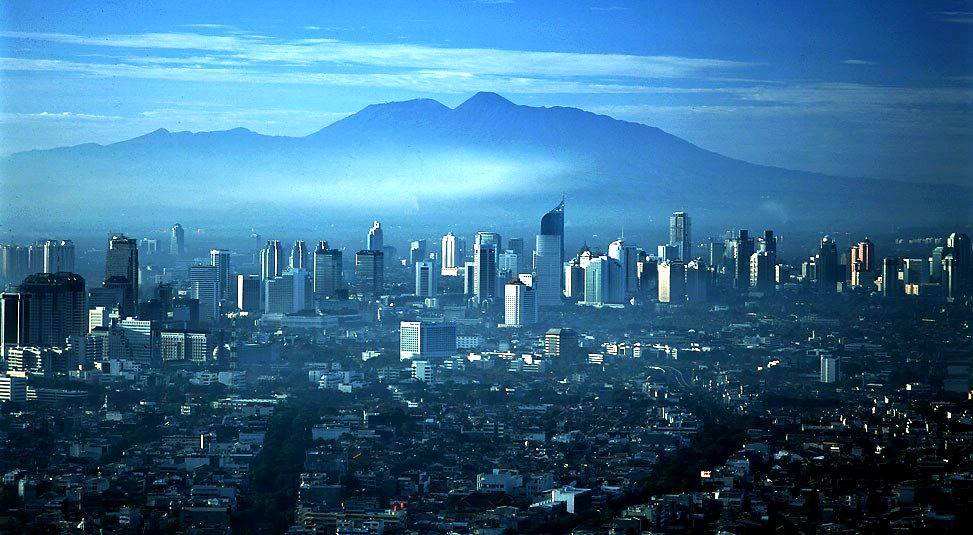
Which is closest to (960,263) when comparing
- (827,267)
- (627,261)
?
(827,267)

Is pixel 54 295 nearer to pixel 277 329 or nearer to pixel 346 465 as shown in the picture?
pixel 277 329

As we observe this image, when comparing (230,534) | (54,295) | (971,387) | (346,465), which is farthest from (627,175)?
(230,534)

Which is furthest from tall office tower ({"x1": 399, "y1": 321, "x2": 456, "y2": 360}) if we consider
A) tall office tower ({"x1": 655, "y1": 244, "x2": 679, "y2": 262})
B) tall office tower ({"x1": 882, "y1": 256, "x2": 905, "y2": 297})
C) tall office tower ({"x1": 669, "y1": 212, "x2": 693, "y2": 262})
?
tall office tower ({"x1": 882, "y1": 256, "x2": 905, "y2": 297})

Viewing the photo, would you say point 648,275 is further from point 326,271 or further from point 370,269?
point 326,271

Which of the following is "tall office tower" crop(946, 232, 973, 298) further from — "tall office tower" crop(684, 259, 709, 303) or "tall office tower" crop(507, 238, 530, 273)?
"tall office tower" crop(507, 238, 530, 273)

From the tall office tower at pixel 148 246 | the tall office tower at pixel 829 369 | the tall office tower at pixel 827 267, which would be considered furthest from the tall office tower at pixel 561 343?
the tall office tower at pixel 148 246
